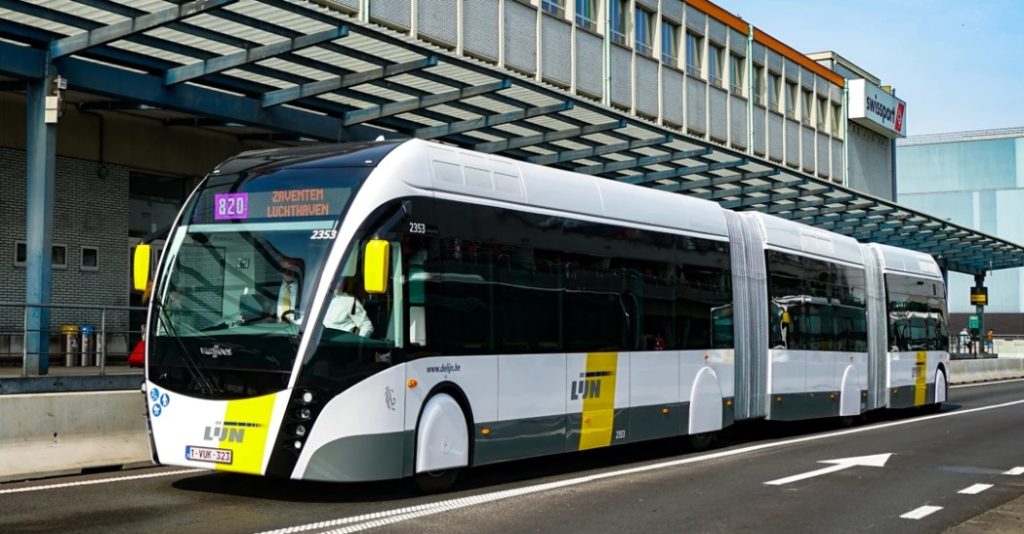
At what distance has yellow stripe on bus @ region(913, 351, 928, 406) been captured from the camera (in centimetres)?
2458

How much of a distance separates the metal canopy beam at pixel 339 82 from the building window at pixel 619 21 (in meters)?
12.3

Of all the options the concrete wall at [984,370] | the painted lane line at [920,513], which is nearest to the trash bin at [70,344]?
the painted lane line at [920,513]

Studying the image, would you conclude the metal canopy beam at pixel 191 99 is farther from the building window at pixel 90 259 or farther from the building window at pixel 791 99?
the building window at pixel 791 99

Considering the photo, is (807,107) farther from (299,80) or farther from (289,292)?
(289,292)

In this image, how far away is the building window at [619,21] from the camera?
31.0m

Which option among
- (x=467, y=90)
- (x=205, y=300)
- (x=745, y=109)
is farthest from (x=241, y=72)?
(x=745, y=109)

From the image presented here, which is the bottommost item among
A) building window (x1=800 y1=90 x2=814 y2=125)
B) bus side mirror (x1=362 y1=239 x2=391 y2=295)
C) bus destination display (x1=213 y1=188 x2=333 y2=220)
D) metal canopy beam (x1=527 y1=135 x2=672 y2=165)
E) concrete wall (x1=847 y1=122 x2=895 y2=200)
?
bus side mirror (x1=362 y1=239 x2=391 y2=295)

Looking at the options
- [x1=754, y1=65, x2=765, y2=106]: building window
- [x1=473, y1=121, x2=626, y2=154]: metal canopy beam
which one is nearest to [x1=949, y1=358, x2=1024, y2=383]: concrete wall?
[x1=754, y1=65, x2=765, y2=106]: building window

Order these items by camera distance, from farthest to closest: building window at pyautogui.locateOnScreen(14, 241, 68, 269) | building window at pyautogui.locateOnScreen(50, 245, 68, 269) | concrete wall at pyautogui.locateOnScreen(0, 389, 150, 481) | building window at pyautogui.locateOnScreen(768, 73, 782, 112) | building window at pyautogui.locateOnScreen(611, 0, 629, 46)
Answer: building window at pyautogui.locateOnScreen(768, 73, 782, 112) → building window at pyautogui.locateOnScreen(611, 0, 629, 46) → building window at pyautogui.locateOnScreen(50, 245, 68, 269) → building window at pyautogui.locateOnScreen(14, 241, 68, 269) → concrete wall at pyautogui.locateOnScreen(0, 389, 150, 481)

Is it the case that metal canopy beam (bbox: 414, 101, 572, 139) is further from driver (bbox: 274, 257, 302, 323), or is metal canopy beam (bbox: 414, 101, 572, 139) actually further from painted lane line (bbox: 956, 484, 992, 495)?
driver (bbox: 274, 257, 302, 323)

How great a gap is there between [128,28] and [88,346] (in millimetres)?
4787

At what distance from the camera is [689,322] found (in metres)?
15.9

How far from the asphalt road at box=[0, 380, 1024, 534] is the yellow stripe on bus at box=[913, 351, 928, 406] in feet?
27.2

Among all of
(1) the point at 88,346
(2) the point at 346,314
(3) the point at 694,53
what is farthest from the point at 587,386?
(3) the point at 694,53
